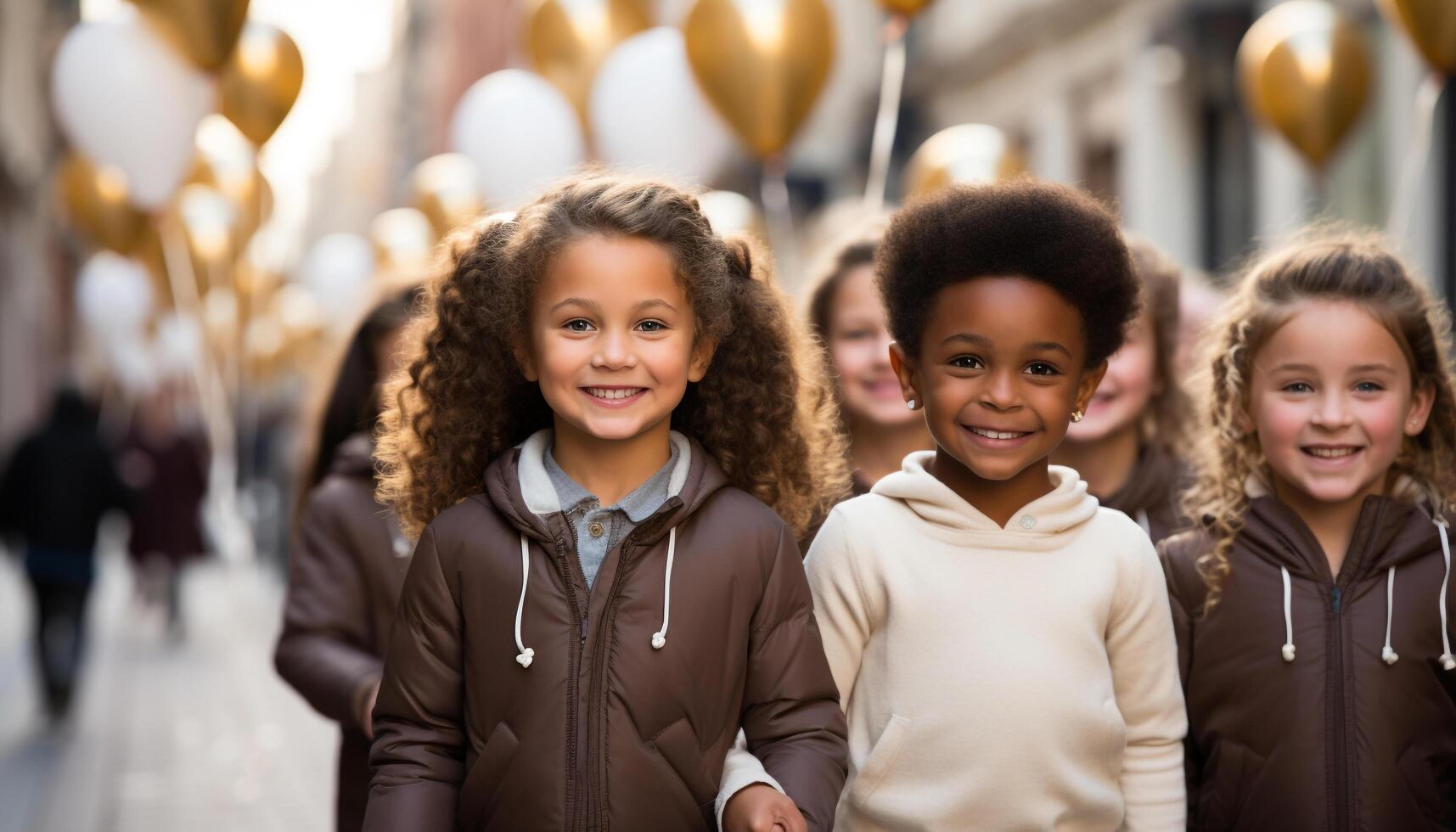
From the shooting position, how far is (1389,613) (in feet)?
8.61

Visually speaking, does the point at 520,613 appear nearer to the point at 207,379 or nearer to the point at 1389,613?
the point at 1389,613

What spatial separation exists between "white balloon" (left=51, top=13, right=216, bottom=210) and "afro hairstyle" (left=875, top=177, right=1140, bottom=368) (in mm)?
3857

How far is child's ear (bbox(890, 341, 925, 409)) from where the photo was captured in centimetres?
250

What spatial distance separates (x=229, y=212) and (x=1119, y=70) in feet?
30.0

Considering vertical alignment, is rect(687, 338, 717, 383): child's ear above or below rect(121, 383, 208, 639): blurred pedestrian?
below

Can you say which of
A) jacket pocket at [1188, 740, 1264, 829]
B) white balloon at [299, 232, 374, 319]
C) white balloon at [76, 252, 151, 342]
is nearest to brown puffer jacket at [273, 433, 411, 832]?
jacket pocket at [1188, 740, 1264, 829]

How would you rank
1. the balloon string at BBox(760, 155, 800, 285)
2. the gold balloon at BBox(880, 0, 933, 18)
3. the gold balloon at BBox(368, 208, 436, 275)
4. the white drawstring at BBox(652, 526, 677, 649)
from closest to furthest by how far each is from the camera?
the white drawstring at BBox(652, 526, 677, 649) < the gold balloon at BBox(880, 0, 933, 18) < the balloon string at BBox(760, 155, 800, 285) < the gold balloon at BBox(368, 208, 436, 275)

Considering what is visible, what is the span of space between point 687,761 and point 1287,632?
1043 millimetres

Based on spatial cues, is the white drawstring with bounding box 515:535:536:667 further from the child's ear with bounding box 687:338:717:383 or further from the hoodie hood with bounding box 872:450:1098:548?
the hoodie hood with bounding box 872:450:1098:548

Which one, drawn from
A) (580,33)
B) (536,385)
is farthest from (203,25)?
(536,385)

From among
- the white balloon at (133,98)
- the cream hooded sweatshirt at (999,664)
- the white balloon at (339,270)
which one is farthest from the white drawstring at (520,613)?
the white balloon at (339,270)

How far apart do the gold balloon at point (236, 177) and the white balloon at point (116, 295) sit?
309 cm

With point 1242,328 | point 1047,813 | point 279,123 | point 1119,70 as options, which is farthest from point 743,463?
point 1119,70

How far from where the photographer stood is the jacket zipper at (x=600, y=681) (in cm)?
220
